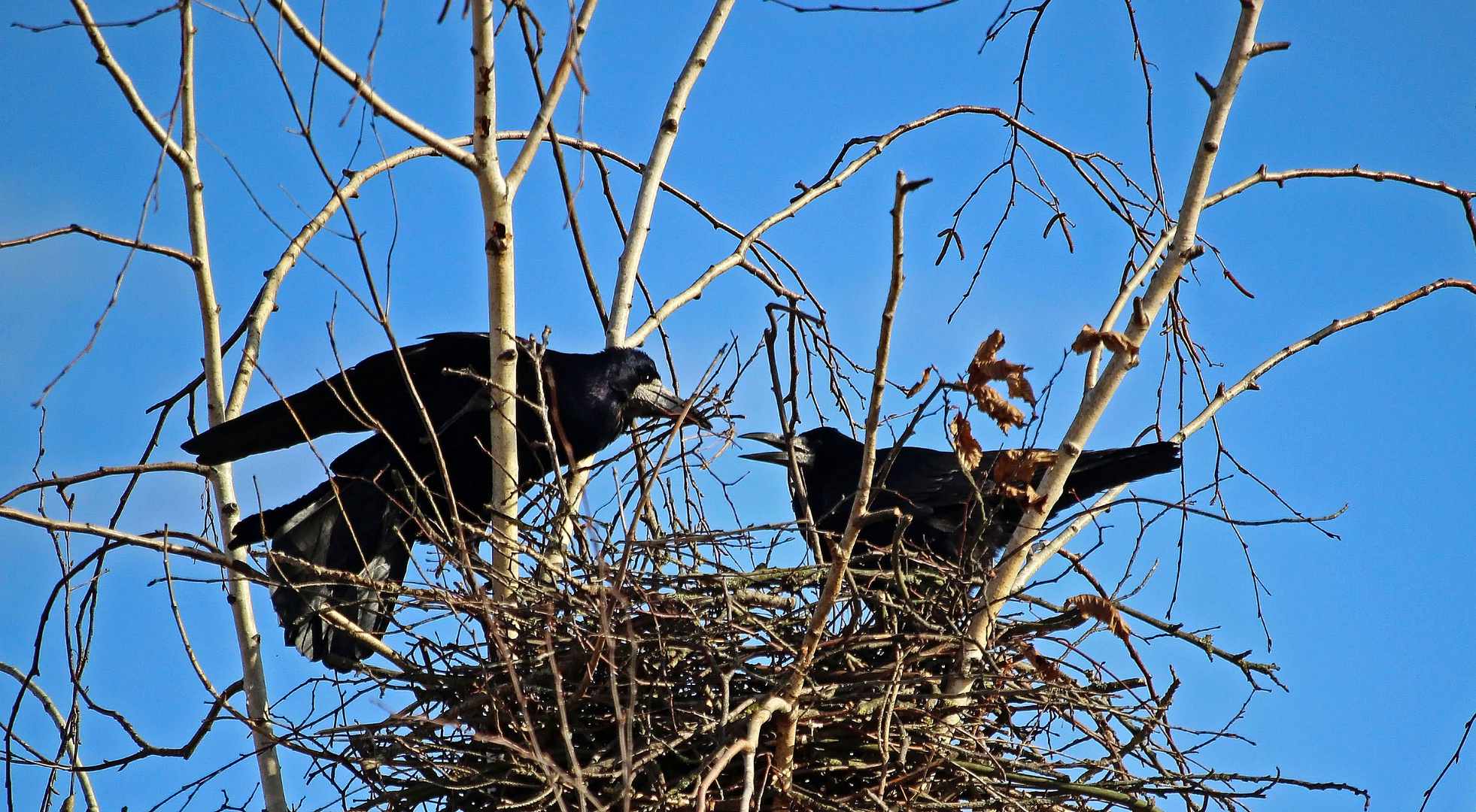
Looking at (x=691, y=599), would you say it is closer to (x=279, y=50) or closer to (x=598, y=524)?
(x=598, y=524)

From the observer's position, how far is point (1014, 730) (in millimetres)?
3725

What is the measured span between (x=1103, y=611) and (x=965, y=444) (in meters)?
0.62

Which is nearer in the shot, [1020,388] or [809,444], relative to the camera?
[1020,388]

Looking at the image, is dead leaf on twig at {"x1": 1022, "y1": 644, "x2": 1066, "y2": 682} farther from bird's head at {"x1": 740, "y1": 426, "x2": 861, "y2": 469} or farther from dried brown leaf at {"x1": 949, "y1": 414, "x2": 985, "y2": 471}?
bird's head at {"x1": 740, "y1": 426, "x2": 861, "y2": 469}

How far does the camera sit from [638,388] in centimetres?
550

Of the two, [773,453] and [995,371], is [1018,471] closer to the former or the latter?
[995,371]

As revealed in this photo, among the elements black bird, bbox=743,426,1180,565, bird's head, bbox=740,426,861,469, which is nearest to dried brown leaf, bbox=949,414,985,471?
black bird, bbox=743,426,1180,565

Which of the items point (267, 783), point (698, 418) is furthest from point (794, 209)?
point (267, 783)

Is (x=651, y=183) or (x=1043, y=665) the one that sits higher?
(x=651, y=183)

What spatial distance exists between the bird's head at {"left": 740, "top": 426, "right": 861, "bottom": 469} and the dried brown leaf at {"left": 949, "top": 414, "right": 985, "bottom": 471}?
2.56 m

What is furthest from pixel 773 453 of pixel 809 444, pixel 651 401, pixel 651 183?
pixel 651 183

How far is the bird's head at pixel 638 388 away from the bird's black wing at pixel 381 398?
1.96 ft

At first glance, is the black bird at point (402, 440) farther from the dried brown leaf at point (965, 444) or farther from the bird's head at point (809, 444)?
the dried brown leaf at point (965, 444)

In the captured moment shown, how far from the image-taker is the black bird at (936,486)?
14.5 feet
